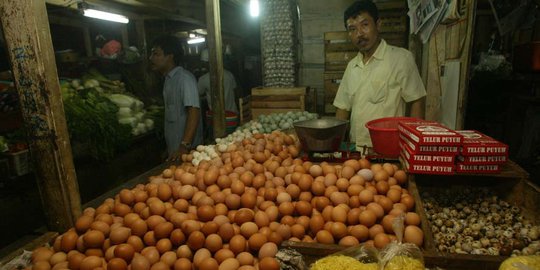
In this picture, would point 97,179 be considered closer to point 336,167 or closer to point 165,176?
point 165,176

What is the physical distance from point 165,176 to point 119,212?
0.66 metres

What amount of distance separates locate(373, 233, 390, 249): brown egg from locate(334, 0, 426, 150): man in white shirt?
220 centimetres

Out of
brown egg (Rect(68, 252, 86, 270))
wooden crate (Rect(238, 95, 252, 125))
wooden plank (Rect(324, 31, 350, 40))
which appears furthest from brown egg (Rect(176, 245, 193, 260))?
wooden plank (Rect(324, 31, 350, 40))

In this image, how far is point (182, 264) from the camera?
170 cm

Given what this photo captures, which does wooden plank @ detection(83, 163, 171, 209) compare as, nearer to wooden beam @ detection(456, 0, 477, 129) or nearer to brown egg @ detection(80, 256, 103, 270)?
brown egg @ detection(80, 256, 103, 270)

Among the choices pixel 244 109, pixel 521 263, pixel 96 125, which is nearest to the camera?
pixel 521 263

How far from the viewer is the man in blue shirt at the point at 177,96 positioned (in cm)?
489

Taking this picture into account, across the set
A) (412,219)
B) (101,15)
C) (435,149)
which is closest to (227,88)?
(101,15)

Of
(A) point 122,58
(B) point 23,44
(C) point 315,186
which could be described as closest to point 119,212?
(B) point 23,44

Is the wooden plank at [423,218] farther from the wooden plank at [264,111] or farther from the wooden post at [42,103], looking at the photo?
the wooden plank at [264,111]

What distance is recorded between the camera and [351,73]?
166 inches

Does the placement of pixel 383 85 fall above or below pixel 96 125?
above

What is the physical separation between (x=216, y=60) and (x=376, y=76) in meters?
2.23

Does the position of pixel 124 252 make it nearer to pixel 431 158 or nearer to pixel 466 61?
pixel 431 158
